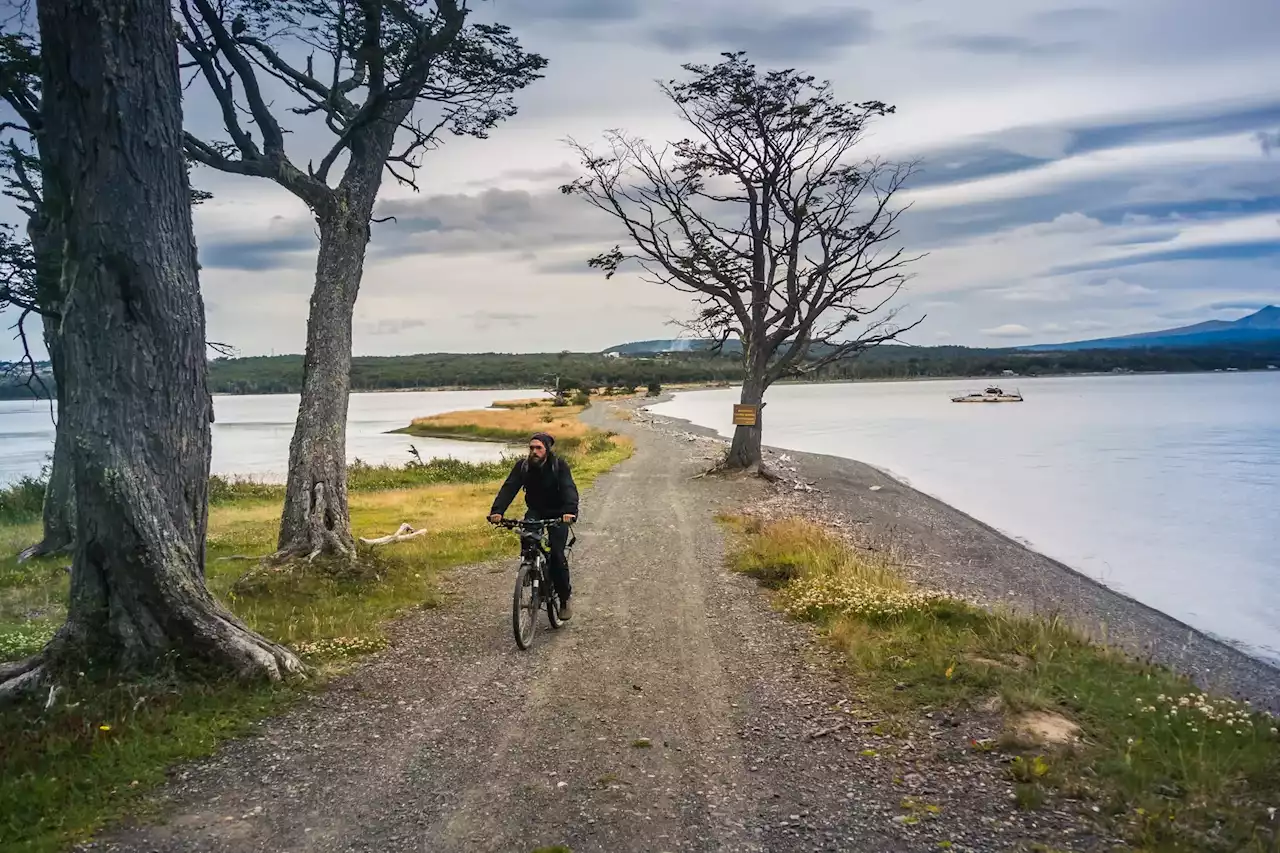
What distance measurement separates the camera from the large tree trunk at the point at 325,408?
12266 mm

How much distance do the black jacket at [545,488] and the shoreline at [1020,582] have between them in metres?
5.52

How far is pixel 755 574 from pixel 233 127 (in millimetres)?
9358

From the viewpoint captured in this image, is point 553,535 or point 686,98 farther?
point 686,98

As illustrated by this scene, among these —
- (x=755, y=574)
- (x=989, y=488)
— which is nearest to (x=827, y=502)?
(x=989, y=488)

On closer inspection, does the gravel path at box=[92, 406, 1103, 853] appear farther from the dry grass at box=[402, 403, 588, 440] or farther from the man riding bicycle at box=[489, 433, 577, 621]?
the dry grass at box=[402, 403, 588, 440]

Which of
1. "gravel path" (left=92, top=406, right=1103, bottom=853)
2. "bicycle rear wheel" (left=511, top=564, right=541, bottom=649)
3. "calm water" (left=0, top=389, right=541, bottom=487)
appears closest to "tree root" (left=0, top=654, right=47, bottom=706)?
"gravel path" (left=92, top=406, right=1103, bottom=853)

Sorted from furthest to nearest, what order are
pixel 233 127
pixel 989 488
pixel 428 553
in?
pixel 989 488, pixel 428 553, pixel 233 127

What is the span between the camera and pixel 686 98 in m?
25.9

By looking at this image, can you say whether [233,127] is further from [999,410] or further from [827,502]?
[999,410]

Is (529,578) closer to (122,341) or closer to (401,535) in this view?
(122,341)

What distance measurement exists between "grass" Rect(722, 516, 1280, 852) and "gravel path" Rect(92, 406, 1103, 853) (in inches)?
12.0

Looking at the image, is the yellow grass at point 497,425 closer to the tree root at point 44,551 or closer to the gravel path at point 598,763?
the tree root at point 44,551

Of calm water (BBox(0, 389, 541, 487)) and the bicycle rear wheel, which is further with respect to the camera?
calm water (BBox(0, 389, 541, 487))

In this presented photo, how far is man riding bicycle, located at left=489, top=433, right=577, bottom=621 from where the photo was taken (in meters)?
9.12
